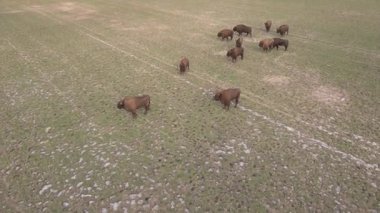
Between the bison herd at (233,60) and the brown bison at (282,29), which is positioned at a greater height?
the brown bison at (282,29)

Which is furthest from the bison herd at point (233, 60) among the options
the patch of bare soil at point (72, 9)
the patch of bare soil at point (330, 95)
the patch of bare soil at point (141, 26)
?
the patch of bare soil at point (72, 9)

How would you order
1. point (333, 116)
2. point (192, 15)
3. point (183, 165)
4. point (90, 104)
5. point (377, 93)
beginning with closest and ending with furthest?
point (183, 165) < point (333, 116) < point (90, 104) < point (377, 93) < point (192, 15)

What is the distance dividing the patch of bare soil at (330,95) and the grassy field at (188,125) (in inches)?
2.8

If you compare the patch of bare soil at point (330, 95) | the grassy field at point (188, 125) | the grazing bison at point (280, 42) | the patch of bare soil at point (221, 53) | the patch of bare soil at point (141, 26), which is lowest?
the grassy field at point (188, 125)

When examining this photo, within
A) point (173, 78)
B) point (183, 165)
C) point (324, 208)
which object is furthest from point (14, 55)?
point (324, 208)

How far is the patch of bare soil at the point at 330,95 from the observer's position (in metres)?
12.2

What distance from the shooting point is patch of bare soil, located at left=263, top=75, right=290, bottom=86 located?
44.6ft

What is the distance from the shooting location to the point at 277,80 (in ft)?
45.5

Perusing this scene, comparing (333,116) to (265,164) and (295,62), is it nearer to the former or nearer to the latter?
(265,164)

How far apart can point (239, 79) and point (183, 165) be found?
597 cm

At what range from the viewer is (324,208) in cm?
764

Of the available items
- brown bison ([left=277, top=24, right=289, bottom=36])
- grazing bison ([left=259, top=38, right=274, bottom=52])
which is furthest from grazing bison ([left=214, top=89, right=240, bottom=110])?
brown bison ([left=277, top=24, right=289, bottom=36])

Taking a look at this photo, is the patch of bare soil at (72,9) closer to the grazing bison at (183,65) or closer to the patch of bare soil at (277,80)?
the grazing bison at (183,65)

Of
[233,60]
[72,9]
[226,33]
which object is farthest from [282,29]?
[72,9]
